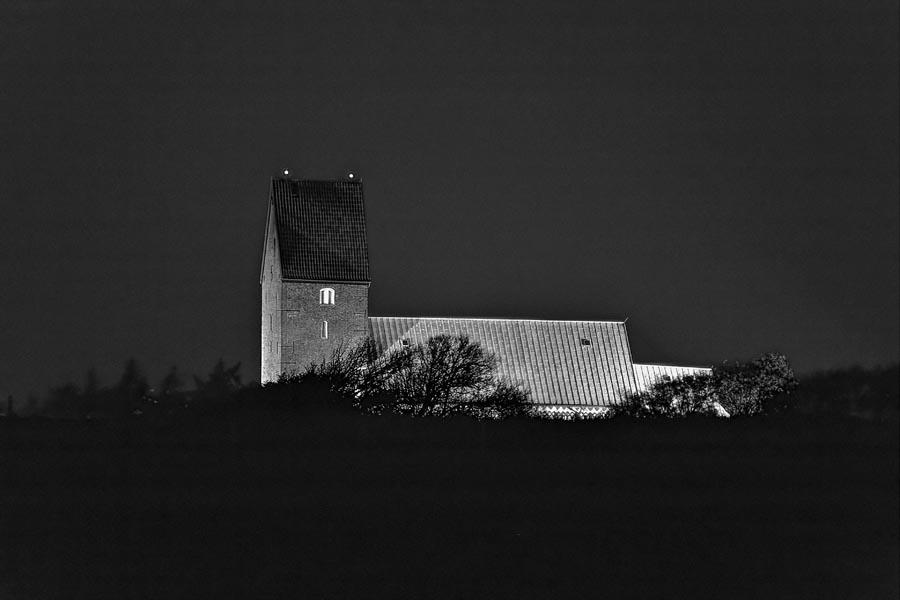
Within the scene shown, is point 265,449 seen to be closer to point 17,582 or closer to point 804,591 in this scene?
A: point 17,582

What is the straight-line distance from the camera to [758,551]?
28891 millimetres

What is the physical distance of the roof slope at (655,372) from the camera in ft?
216

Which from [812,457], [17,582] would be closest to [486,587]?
[17,582]

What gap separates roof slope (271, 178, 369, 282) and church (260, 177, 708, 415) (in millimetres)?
34

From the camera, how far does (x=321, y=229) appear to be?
60656mm

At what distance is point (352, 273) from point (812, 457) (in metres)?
27.1

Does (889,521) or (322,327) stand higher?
(322,327)

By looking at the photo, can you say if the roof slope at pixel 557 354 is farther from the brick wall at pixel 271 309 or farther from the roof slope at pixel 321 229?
the brick wall at pixel 271 309

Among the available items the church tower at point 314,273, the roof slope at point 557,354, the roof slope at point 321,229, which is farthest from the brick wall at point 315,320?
the roof slope at point 557,354

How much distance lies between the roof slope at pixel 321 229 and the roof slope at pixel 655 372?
11.9m

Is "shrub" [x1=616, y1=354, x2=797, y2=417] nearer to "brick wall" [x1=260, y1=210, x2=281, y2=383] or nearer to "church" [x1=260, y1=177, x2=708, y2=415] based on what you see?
"church" [x1=260, y1=177, x2=708, y2=415]

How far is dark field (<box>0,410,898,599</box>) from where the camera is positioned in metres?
26.1

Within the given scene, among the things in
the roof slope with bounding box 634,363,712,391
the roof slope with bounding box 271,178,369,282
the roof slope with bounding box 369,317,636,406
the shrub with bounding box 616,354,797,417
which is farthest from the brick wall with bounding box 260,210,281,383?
the roof slope with bounding box 634,363,712,391

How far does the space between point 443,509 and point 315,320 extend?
97.0ft
